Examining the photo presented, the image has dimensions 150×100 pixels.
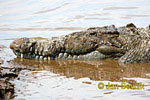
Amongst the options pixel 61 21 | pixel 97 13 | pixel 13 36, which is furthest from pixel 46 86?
pixel 97 13

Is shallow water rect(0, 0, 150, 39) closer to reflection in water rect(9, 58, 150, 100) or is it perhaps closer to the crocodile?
the crocodile

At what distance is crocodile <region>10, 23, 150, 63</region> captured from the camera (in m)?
4.57

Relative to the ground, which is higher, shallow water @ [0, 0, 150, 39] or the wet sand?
shallow water @ [0, 0, 150, 39]

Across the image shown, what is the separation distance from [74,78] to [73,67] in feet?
2.33

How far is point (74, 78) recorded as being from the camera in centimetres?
346

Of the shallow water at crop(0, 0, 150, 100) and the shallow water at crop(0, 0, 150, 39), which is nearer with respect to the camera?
the shallow water at crop(0, 0, 150, 100)

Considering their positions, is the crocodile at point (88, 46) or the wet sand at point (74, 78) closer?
the wet sand at point (74, 78)

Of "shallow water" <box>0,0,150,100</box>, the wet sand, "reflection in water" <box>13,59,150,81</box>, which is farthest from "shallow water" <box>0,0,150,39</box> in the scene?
the wet sand

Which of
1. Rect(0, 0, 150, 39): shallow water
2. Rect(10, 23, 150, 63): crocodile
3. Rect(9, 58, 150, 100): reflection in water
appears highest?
Rect(0, 0, 150, 39): shallow water

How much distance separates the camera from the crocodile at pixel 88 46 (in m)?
4.57

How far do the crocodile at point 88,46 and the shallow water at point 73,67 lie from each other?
156 mm

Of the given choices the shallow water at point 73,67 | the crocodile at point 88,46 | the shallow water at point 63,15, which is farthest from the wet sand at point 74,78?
the shallow water at point 63,15

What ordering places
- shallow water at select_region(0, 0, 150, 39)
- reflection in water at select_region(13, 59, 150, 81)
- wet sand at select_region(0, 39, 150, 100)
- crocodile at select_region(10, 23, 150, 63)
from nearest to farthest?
wet sand at select_region(0, 39, 150, 100) < reflection in water at select_region(13, 59, 150, 81) < crocodile at select_region(10, 23, 150, 63) < shallow water at select_region(0, 0, 150, 39)

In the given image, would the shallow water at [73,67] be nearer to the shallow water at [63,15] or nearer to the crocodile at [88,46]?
the shallow water at [63,15]
